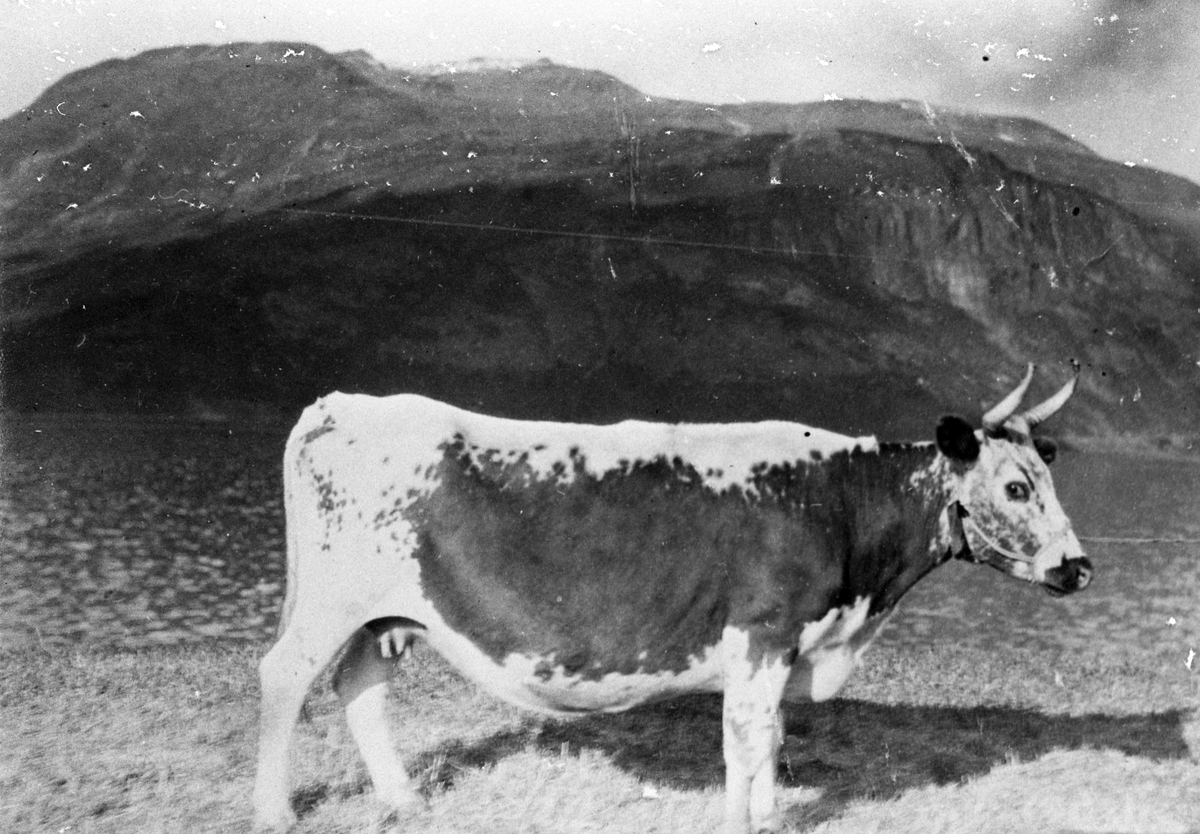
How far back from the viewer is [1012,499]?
5281 millimetres

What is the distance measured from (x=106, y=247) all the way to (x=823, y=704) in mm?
5192

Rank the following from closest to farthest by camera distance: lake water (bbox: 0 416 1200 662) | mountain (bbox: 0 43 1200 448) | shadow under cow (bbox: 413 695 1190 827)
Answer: shadow under cow (bbox: 413 695 1190 827) < mountain (bbox: 0 43 1200 448) < lake water (bbox: 0 416 1200 662)

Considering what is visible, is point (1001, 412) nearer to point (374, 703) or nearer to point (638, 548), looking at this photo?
point (638, 548)

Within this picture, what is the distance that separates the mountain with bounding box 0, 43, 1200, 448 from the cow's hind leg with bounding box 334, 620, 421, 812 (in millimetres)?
1684

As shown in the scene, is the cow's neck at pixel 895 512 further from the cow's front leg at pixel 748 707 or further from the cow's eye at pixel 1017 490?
the cow's front leg at pixel 748 707

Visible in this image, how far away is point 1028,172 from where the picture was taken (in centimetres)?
714

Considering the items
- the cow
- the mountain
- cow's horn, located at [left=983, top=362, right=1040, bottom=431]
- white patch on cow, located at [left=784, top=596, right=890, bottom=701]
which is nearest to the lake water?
the mountain

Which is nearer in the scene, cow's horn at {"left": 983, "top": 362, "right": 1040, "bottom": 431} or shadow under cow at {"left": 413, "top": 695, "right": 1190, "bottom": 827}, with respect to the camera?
cow's horn at {"left": 983, "top": 362, "right": 1040, "bottom": 431}

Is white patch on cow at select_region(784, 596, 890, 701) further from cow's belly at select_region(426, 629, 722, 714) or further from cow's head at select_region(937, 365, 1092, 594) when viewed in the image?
cow's head at select_region(937, 365, 1092, 594)

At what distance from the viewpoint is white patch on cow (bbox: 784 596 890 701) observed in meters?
5.30

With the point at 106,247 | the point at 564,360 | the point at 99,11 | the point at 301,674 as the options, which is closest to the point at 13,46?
the point at 99,11

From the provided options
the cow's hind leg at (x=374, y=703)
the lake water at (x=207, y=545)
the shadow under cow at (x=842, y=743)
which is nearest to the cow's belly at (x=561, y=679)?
the cow's hind leg at (x=374, y=703)

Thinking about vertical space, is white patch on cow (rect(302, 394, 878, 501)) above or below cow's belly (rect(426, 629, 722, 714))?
above

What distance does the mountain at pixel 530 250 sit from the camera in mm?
6734
